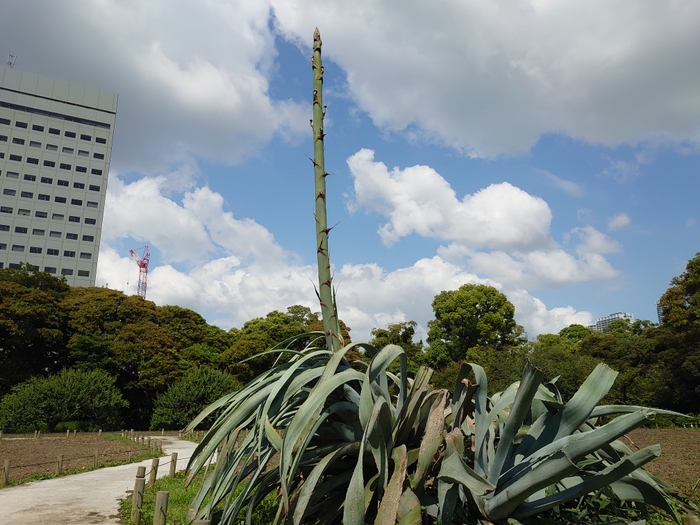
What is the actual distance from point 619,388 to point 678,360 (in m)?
2.85

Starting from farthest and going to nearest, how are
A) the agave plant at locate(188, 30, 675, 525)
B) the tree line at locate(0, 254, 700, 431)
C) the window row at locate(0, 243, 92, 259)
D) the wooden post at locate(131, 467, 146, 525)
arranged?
the window row at locate(0, 243, 92, 259)
the tree line at locate(0, 254, 700, 431)
the wooden post at locate(131, 467, 146, 525)
the agave plant at locate(188, 30, 675, 525)

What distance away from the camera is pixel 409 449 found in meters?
3.51

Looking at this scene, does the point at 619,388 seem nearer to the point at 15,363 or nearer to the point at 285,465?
the point at 285,465

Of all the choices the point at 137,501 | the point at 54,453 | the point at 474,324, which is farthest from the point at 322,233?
the point at 474,324

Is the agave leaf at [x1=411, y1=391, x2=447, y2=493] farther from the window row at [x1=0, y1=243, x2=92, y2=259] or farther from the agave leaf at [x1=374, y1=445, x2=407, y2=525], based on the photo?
the window row at [x1=0, y1=243, x2=92, y2=259]

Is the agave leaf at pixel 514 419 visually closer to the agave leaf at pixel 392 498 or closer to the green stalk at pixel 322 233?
the agave leaf at pixel 392 498

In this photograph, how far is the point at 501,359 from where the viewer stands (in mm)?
27688

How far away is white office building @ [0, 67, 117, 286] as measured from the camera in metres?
63.8

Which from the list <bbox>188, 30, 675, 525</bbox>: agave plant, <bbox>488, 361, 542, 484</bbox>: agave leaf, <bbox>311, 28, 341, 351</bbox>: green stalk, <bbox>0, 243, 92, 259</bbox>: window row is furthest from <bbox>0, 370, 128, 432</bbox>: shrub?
<bbox>0, 243, 92, 259</bbox>: window row

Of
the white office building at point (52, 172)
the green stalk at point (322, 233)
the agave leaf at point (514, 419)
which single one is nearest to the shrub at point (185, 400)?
the green stalk at point (322, 233)

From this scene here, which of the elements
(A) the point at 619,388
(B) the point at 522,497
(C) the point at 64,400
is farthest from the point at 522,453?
(C) the point at 64,400

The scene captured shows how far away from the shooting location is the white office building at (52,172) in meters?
63.8

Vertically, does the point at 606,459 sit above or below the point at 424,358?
below

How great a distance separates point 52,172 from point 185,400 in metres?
53.6
